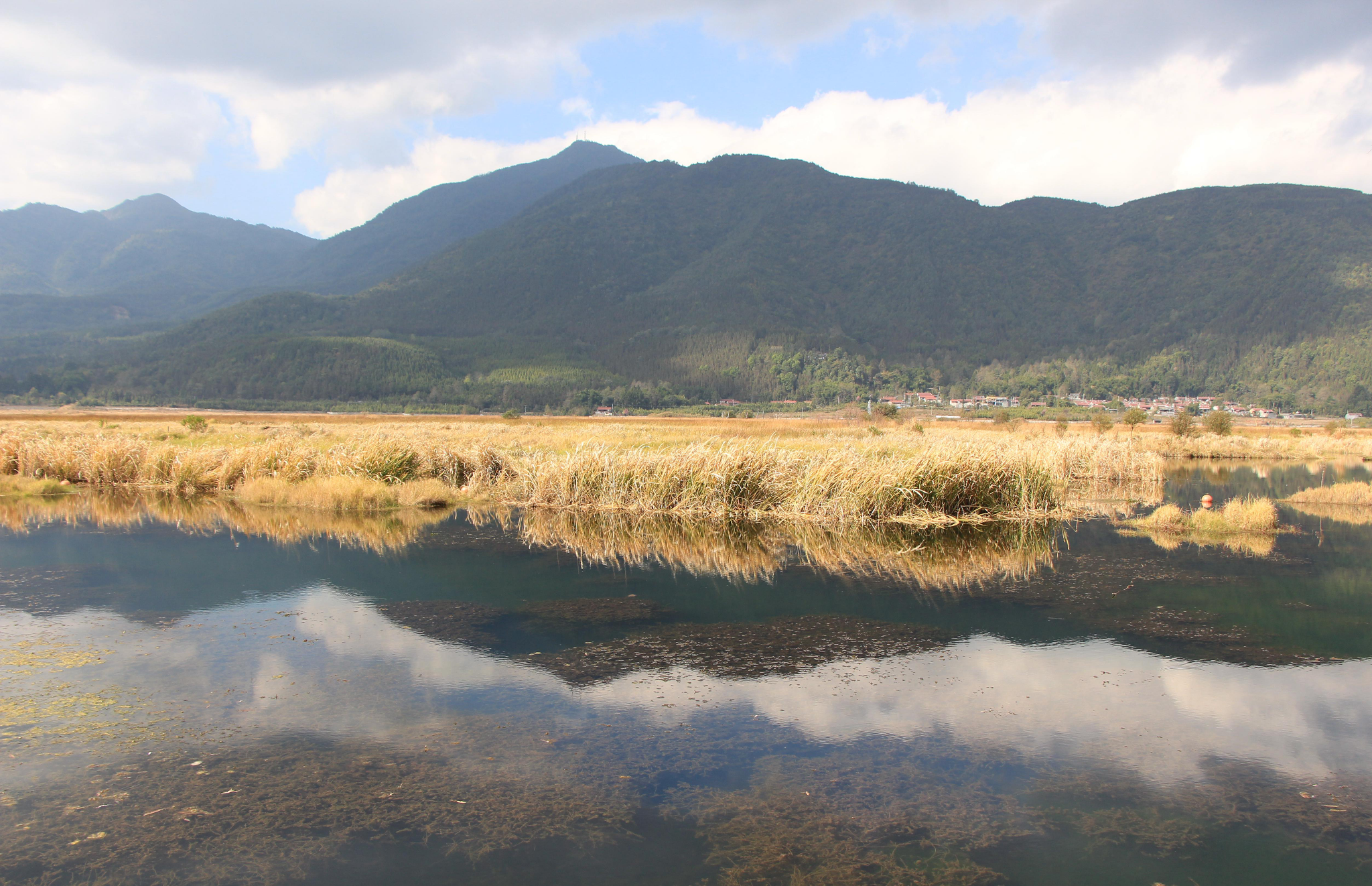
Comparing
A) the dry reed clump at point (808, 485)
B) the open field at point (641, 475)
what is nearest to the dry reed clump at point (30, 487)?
the open field at point (641, 475)

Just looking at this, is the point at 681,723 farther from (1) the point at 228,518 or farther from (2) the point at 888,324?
(2) the point at 888,324

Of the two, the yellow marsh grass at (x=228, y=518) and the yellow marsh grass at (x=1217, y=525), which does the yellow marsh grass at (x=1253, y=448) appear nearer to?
the yellow marsh grass at (x=1217, y=525)

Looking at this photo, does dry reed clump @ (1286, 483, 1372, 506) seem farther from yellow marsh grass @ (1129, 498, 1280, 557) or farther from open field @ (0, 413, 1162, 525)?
yellow marsh grass @ (1129, 498, 1280, 557)

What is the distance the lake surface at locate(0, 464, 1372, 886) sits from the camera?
5.05 m

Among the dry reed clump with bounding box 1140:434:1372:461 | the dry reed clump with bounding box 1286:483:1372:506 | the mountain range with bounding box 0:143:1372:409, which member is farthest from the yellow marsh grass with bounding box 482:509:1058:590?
the mountain range with bounding box 0:143:1372:409

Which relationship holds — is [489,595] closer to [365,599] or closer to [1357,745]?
[365,599]

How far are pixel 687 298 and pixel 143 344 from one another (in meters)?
111

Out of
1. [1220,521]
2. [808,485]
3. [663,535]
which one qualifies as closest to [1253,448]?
[1220,521]

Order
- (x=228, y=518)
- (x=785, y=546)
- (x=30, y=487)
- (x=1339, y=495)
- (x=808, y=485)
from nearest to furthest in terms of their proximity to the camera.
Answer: (x=785, y=546) < (x=228, y=518) < (x=808, y=485) < (x=30, y=487) < (x=1339, y=495)

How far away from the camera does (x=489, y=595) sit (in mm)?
11797

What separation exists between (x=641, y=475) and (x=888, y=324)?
168039mm

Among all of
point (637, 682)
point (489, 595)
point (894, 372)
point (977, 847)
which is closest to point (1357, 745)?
point (977, 847)

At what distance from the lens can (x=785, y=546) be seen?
53.2 feet

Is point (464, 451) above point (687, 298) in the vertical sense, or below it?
below
